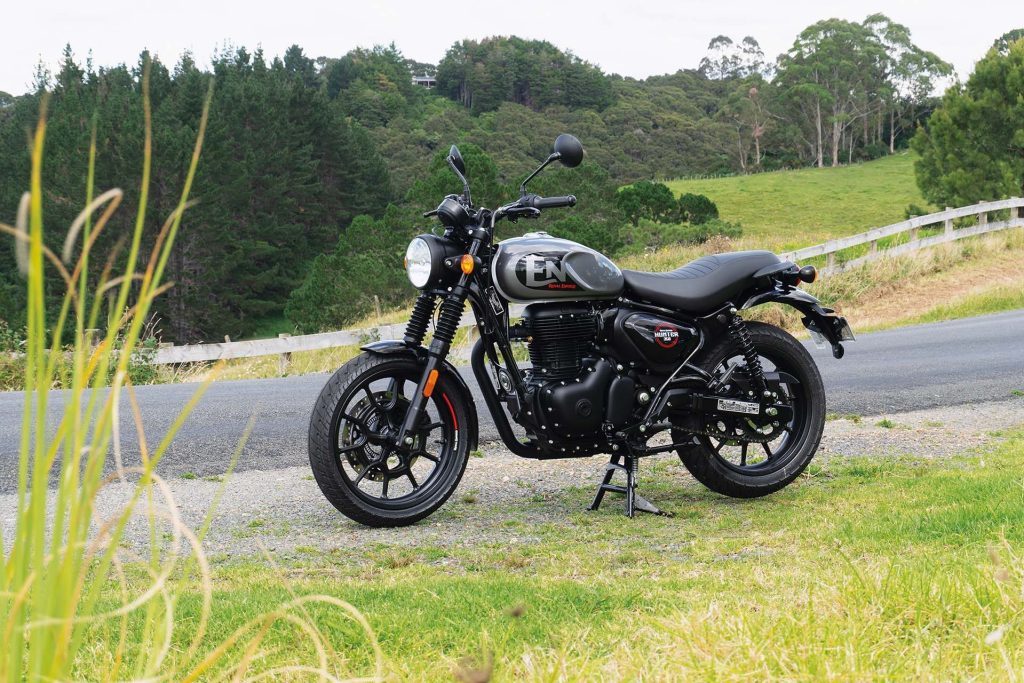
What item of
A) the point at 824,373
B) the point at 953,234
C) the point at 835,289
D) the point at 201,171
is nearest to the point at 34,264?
the point at 824,373

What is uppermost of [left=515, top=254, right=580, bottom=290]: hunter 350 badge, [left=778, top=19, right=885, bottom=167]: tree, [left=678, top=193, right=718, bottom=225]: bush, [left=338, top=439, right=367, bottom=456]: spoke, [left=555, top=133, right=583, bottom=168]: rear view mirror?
[left=778, top=19, right=885, bottom=167]: tree

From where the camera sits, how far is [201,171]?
42.5 meters

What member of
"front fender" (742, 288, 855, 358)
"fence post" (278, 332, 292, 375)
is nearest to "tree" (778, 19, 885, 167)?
"fence post" (278, 332, 292, 375)

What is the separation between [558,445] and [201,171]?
1585 inches

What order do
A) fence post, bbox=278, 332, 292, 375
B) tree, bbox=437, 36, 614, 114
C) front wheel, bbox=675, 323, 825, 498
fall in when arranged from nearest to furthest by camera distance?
front wheel, bbox=675, 323, 825, 498
fence post, bbox=278, 332, 292, 375
tree, bbox=437, 36, 614, 114

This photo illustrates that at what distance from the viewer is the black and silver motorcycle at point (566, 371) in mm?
4844

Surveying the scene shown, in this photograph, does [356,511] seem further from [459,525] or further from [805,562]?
[805,562]

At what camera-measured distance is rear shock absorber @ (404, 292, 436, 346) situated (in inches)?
194

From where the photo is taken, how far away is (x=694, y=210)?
3603 centimetres

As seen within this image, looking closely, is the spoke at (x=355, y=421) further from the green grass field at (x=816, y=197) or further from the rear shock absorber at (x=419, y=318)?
the green grass field at (x=816, y=197)

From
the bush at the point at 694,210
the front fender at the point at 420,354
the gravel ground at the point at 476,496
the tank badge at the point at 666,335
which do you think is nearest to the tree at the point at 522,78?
the bush at the point at 694,210

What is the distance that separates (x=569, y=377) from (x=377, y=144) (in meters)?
66.2

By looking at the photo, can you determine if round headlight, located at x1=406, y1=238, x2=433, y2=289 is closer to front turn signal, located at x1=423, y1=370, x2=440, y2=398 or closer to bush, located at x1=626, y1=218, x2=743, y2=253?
front turn signal, located at x1=423, y1=370, x2=440, y2=398

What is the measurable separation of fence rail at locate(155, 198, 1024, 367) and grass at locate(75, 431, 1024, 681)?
8.13 m
